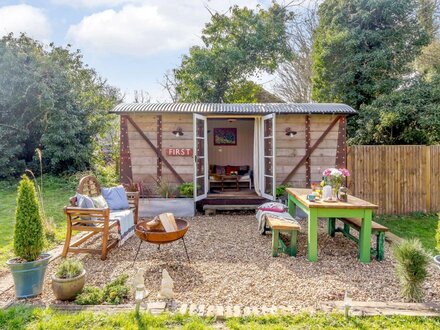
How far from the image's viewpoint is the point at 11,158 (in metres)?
10.5

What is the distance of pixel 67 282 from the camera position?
112 inches

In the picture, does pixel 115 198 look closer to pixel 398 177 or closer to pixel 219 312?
pixel 219 312

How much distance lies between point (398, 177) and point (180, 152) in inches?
207

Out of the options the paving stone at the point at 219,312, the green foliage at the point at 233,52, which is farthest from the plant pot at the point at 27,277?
the green foliage at the point at 233,52

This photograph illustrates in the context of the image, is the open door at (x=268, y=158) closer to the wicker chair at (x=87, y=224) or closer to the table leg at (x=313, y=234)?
the table leg at (x=313, y=234)

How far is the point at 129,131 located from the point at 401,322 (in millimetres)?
6311

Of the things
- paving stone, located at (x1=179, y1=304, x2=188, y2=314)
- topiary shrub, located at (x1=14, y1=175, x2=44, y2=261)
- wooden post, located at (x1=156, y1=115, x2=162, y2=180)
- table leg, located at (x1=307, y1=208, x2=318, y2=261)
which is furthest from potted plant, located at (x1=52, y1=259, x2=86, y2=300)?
wooden post, located at (x1=156, y1=115, x2=162, y2=180)

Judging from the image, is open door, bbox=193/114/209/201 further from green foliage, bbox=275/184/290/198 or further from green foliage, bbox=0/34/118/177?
green foliage, bbox=0/34/118/177

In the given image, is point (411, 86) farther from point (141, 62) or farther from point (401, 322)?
point (141, 62)

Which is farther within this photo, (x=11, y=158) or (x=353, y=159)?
(x=11, y=158)

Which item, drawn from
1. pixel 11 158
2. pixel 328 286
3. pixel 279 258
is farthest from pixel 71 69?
pixel 328 286

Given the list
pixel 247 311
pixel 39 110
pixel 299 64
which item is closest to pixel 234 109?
pixel 247 311

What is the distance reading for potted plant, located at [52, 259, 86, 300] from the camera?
2.85 meters

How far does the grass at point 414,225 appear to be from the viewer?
5543 millimetres
